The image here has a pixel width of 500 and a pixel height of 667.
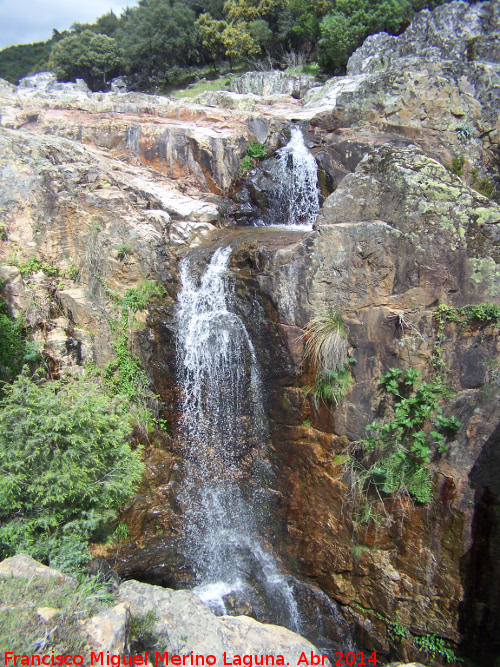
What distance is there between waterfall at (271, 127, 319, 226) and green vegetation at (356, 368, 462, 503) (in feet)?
20.1

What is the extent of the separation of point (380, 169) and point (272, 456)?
5324mm

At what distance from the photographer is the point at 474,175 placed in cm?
949

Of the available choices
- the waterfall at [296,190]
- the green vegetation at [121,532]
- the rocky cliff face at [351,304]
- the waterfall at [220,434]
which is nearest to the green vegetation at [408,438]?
the rocky cliff face at [351,304]

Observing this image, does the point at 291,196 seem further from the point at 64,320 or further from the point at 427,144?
the point at 64,320

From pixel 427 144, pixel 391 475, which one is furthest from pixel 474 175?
pixel 391 475

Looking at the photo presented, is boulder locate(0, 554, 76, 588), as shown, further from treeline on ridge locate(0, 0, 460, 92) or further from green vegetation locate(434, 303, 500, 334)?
treeline on ridge locate(0, 0, 460, 92)

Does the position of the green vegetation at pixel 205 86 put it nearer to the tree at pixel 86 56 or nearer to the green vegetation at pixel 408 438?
the tree at pixel 86 56

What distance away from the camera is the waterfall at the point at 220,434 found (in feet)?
24.3

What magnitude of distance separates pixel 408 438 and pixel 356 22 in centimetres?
2497

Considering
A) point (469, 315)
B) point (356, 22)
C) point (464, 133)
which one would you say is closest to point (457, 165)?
point (464, 133)

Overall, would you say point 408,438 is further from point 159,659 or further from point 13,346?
point 13,346

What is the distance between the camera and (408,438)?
627cm

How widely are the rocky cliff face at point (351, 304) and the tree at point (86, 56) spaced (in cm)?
2571

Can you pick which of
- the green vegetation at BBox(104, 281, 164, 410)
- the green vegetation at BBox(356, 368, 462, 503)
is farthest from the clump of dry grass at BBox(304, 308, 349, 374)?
the green vegetation at BBox(104, 281, 164, 410)
